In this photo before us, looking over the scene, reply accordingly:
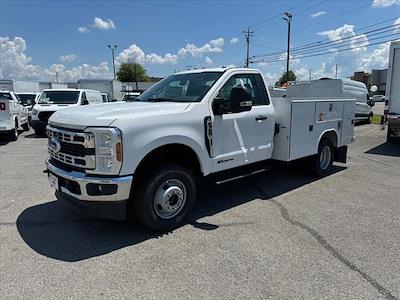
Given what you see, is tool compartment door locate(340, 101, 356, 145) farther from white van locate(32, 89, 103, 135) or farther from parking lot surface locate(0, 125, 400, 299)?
white van locate(32, 89, 103, 135)

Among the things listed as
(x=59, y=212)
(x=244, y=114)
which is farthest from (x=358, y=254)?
(x=59, y=212)

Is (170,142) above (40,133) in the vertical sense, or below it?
above

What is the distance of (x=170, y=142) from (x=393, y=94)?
30.1ft

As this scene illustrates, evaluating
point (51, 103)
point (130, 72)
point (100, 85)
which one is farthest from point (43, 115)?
point (130, 72)

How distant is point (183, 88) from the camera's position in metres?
5.19

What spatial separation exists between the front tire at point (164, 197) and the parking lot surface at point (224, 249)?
194 millimetres

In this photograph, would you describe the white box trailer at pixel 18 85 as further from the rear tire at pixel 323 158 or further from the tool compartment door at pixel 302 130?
the tool compartment door at pixel 302 130

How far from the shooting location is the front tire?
4098 mm

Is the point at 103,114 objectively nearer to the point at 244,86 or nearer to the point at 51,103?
the point at 244,86

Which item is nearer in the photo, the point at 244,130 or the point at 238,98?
the point at 238,98

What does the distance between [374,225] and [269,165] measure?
77.4 inches

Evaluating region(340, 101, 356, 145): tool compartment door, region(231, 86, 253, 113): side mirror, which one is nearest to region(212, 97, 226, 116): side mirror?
region(231, 86, 253, 113): side mirror

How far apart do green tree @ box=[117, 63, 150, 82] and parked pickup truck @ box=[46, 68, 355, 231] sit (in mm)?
98316

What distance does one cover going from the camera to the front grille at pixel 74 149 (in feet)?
12.3
